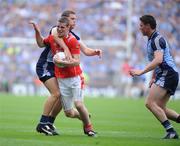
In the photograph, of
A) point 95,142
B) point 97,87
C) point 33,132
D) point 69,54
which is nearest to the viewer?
point 95,142

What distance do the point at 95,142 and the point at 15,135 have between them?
1802 mm

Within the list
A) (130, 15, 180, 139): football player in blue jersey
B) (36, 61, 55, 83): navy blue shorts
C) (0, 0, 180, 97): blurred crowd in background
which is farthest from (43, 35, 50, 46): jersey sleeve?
(0, 0, 180, 97): blurred crowd in background

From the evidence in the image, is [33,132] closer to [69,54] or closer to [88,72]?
[69,54]

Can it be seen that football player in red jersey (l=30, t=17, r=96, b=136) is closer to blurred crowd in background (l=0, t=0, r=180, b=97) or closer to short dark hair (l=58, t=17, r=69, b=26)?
short dark hair (l=58, t=17, r=69, b=26)

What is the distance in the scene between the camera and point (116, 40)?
38.2 m

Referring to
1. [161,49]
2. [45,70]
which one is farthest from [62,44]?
[161,49]

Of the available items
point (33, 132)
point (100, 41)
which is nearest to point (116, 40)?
point (100, 41)

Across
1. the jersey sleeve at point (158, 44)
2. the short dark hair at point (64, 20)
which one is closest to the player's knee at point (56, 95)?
the short dark hair at point (64, 20)

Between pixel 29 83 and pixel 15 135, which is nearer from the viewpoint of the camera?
pixel 15 135

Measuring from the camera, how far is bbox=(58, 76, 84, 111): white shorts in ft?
37.9

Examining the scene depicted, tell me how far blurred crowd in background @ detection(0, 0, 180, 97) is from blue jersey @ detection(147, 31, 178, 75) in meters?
24.2

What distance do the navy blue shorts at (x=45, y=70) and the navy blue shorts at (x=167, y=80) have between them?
1973 mm

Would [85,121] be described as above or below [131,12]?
below

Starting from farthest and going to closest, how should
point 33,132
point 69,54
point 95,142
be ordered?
1. point 33,132
2. point 69,54
3. point 95,142
